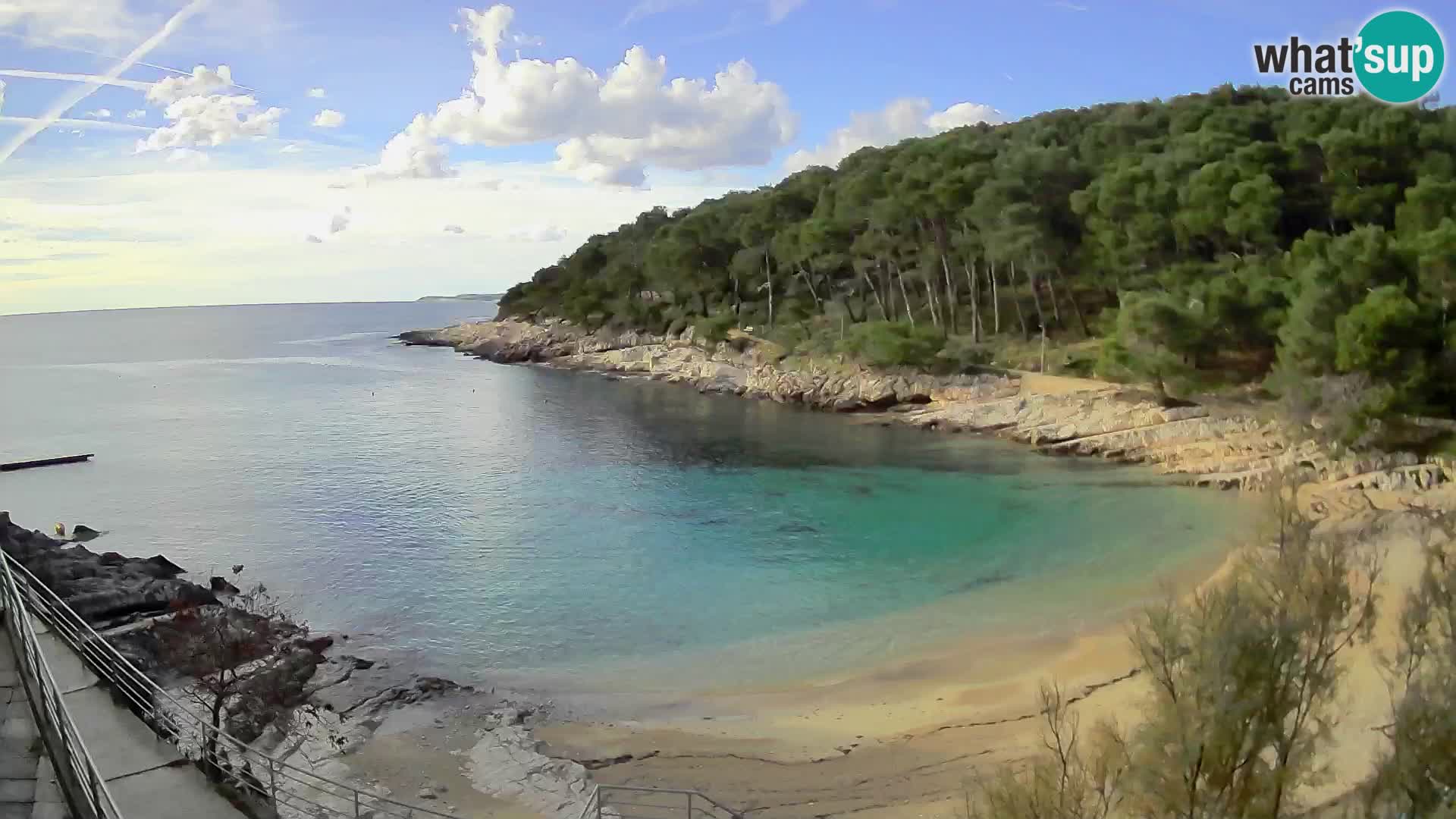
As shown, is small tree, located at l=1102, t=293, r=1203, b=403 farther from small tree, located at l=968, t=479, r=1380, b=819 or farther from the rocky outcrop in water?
the rocky outcrop in water

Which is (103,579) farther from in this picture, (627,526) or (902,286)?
(902,286)

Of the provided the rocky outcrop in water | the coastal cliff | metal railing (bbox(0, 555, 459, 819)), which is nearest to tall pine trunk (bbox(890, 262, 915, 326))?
the coastal cliff

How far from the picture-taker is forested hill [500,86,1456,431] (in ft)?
81.3

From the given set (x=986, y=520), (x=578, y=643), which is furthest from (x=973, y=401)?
(x=578, y=643)

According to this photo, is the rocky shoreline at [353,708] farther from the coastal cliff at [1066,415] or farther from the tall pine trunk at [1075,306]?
the tall pine trunk at [1075,306]

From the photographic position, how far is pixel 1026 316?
42.2 m

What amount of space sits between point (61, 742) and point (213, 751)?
160 inches

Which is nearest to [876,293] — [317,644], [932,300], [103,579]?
[932,300]

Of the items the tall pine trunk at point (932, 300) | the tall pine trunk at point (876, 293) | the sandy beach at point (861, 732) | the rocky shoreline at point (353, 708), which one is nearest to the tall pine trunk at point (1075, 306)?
the tall pine trunk at point (932, 300)

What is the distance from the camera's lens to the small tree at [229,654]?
10594mm

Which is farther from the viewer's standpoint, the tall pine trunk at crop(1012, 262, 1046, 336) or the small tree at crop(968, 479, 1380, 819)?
the tall pine trunk at crop(1012, 262, 1046, 336)

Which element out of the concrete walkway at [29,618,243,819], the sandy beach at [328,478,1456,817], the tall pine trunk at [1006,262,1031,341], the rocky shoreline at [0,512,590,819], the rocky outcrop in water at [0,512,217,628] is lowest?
the sandy beach at [328,478,1456,817]

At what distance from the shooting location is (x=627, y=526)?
21797 millimetres

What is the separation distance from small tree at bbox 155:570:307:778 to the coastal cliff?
16.8m
